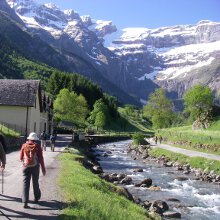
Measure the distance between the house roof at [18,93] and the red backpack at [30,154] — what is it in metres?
47.3

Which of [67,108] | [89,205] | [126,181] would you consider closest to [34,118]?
[126,181]

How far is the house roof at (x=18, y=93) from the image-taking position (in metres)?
62.0

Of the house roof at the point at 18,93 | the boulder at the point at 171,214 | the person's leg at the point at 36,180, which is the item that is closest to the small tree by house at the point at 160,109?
the house roof at the point at 18,93

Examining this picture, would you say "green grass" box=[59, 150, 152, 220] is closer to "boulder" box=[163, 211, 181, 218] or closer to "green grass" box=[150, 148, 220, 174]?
"boulder" box=[163, 211, 181, 218]

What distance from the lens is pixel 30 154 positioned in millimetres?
15250

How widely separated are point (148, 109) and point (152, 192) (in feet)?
298

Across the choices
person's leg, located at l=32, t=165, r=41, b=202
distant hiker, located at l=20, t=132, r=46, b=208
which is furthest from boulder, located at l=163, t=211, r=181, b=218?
distant hiker, located at l=20, t=132, r=46, b=208

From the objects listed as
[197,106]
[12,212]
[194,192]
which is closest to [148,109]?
[197,106]

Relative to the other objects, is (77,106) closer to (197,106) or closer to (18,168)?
(197,106)

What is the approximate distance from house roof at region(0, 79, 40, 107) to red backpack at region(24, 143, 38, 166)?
155ft

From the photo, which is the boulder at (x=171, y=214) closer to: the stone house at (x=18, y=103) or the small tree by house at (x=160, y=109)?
the stone house at (x=18, y=103)

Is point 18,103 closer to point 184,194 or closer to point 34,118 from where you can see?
point 34,118

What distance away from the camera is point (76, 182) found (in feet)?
72.4

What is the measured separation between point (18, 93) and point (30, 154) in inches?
1929
